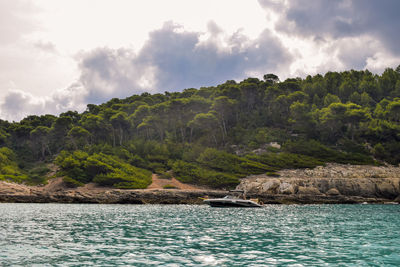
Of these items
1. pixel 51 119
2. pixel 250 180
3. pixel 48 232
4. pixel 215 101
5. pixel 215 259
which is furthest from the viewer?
pixel 51 119

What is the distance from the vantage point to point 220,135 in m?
96.7

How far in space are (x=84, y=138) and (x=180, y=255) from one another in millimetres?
93699

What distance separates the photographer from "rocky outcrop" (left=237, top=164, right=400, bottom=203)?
56.8m

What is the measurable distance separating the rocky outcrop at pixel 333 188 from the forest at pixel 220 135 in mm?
7743

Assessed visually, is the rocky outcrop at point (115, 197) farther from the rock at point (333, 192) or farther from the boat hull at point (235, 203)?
the rock at point (333, 192)

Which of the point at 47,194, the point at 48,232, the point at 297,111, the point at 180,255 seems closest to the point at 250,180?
the point at 297,111

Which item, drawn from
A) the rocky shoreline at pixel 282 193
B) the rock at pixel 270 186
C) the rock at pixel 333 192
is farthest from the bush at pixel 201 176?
the rock at pixel 333 192

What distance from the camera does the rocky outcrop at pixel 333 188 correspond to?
186 feet

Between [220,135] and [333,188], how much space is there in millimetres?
42920

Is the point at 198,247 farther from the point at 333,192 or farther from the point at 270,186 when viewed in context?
the point at 333,192

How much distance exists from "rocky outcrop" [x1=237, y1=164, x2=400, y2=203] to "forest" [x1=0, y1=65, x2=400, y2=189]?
7.74 m

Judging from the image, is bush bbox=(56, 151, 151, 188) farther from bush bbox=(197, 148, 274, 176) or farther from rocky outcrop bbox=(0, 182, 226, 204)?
bush bbox=(197, 148, 274, 176)

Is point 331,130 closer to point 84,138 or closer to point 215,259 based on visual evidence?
point 84,138

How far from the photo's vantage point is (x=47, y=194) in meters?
60.5
